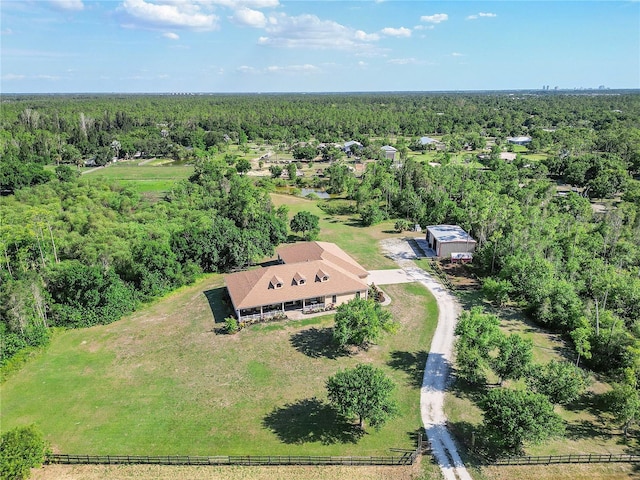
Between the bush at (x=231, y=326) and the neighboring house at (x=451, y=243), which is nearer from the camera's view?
the bush at (x=231, y=326)

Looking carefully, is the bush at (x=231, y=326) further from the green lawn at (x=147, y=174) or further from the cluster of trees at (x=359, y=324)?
the green lawn at (x=147, y=174)

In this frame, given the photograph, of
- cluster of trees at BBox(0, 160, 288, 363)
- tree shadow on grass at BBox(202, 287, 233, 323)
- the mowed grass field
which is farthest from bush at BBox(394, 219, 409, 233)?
tree shadow on grass at BBox(202, 287, 233, 323)

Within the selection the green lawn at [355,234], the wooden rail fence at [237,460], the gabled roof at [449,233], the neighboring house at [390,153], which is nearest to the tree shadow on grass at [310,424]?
the wooden rail fence at [237,460]

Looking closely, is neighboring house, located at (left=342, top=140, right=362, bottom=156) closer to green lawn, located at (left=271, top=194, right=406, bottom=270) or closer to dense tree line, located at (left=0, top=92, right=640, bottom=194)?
dense tree line, located at (left=0, top=92, right=640, bottom=194)

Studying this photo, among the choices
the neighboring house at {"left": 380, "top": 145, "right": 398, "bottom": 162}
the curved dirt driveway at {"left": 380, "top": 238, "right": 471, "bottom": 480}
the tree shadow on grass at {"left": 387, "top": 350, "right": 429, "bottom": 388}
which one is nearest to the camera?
the curved dirt driveway at {"left": 380, "top": 238, "right": 471, "bottom": 480}

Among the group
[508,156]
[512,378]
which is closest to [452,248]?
[512,378]

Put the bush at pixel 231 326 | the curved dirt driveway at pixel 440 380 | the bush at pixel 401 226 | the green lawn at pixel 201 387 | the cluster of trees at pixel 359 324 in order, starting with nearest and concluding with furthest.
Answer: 1. the curved dirt driveway at pixel 440 380
2. the green lawn at pixel 201 387
3. the cluster of trees at pixel 359 324
4. the bush at pixel 231 326
5. the bush at pixel 401 226
